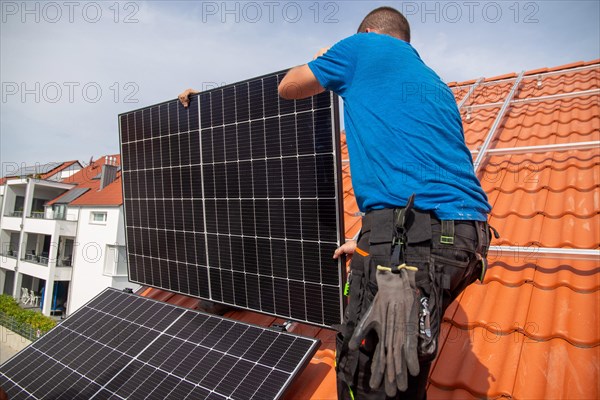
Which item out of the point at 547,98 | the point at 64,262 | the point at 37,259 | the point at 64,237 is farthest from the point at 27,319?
the point at 547,98

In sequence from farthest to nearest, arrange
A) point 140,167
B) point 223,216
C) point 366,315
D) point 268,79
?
point 140,167 < point 223,216 < point 268,79 < point 366,315

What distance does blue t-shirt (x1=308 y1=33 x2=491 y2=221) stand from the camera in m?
1.96

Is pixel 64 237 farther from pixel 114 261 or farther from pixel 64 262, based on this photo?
pixel 114 261

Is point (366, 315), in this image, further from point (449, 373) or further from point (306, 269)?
point (306, 269)

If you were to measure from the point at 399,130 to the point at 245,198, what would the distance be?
2229mm

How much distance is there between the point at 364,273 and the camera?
195 centimetres

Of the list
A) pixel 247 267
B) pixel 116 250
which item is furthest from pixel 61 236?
pixel 247 267

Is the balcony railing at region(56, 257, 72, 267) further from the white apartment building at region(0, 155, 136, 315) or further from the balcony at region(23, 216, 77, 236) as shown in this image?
the balcony at region(23, 216, 77, 236)

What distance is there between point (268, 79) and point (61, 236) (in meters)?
28.5

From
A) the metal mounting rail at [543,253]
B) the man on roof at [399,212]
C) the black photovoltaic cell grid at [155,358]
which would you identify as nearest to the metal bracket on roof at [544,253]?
the metal mounting rail at [543,253]

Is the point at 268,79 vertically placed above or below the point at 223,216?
above

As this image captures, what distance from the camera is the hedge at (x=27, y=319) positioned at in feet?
68.6

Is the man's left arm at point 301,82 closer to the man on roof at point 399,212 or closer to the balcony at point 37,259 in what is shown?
the man on roof at point 399,212

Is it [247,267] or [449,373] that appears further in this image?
[247,267]
